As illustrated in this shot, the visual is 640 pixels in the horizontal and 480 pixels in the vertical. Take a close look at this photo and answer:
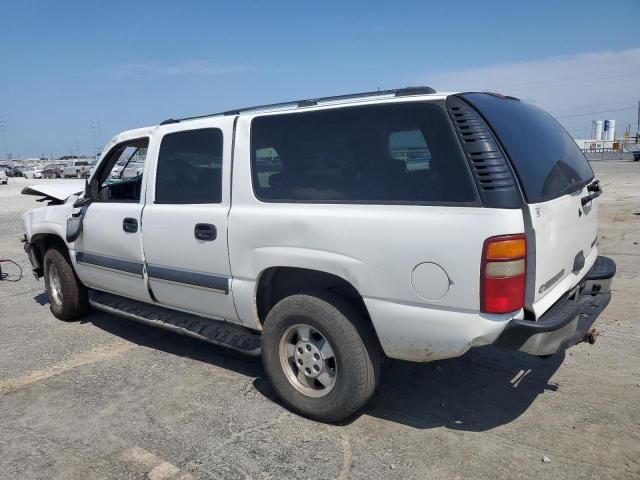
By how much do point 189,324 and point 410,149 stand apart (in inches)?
89.4

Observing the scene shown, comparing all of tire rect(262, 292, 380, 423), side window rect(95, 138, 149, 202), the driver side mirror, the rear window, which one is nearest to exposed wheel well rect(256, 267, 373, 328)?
tire rect(262, 292, 380, 423)

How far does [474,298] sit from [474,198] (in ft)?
1.67

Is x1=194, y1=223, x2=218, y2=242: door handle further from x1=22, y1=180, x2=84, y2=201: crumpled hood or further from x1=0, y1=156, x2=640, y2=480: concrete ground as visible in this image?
x1=22, y1=180, x2=84, y2=201: crumpled hood

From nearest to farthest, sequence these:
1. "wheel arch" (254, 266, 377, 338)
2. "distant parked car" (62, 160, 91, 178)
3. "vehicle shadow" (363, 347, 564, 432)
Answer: "wheel arch" (254, 266, 377, 338) < "vehicle shadow" (363, 347, 564, 432) < "distant parked car" (62, 160, 91, 178)

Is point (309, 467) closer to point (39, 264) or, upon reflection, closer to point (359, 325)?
point (359, 325)

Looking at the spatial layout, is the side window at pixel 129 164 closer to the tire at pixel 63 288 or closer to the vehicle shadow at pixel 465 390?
the tire at pixel 63 288

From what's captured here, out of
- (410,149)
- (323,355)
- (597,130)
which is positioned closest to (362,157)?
(410,149)

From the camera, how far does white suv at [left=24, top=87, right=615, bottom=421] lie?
2.65 m

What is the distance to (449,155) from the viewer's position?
2746 millimetres

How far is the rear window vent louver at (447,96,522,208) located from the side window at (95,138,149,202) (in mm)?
2884

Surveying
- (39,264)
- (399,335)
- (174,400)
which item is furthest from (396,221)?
(39,264)

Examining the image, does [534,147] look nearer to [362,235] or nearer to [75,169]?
[362,235]

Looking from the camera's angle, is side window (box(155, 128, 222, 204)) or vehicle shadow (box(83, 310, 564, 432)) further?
side window (box(155, 128, 222, 204))

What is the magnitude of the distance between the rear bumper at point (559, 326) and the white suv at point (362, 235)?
12 mm
